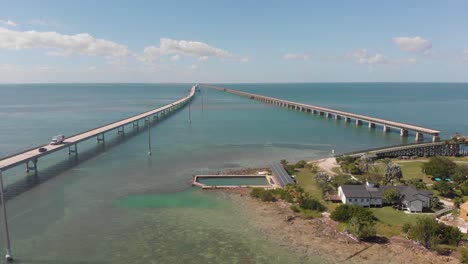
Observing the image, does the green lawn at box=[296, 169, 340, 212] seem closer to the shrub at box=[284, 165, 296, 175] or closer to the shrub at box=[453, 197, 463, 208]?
the shrub at box=[284, 165, 296, 175]

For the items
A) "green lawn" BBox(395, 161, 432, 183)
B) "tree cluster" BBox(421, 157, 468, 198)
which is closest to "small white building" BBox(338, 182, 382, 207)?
"tree cluster" BBox(421, 157, 468, 198)

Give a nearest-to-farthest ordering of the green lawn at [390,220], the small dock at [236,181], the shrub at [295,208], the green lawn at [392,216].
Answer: the green lawn at [390,220] → the green lawn at [392,216] → the shrub at [295,208] → the small dock at [236,181]

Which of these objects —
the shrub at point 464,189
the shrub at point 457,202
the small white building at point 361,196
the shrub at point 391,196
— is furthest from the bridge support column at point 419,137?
the shrub at point 391,196

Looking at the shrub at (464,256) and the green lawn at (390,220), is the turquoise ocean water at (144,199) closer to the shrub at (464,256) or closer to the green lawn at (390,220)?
the green lawn at (390,220)

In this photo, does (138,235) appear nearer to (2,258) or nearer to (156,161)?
(2,258)

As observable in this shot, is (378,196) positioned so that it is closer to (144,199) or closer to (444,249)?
(444,249)

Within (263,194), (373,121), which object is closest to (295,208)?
(263,194)
